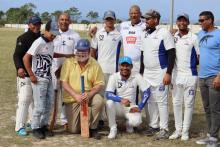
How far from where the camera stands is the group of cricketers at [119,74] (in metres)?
6.82

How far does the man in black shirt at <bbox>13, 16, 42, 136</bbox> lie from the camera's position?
7.05 m

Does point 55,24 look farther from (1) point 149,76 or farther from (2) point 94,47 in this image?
(1) point 149,76

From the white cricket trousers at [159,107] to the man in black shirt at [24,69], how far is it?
2.12 meters

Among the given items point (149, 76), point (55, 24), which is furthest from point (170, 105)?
point (55, 24)

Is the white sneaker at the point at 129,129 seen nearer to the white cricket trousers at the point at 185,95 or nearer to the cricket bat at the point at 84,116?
the cricket bat at the point at 84,116

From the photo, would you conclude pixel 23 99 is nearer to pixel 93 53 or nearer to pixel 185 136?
pixel 93 53

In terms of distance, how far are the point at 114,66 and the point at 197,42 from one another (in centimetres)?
181

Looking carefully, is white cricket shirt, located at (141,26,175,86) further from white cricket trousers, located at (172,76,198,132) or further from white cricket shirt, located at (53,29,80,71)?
white cricket shirt, located at (53,29,80,71)

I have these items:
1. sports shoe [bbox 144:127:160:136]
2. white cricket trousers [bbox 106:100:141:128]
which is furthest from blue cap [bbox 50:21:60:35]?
sports shoe [bbox 144:127:160:136]

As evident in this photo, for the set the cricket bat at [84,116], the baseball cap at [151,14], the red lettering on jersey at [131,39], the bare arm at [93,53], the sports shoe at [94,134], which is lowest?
the sports shoe at [94,134]

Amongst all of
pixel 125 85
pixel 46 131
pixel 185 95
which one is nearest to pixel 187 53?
pixel 185 95

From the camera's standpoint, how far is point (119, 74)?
754 cm

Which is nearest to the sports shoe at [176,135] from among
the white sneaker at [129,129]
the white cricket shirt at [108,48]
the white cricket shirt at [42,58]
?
the white sneaker at [129,129]

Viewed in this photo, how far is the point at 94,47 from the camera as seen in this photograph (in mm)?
8047
